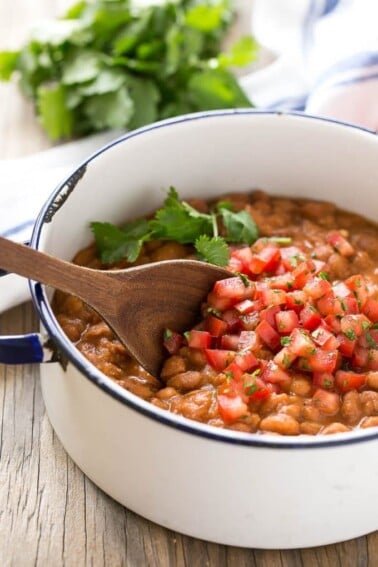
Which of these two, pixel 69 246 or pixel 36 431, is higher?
pixel 69 246

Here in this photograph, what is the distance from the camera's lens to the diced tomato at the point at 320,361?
8.80ft

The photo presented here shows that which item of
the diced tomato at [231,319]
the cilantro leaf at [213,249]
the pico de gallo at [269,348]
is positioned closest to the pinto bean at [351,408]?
the pico de gallo at [269,348]

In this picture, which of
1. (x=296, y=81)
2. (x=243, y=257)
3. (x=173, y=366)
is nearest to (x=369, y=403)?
(x=173, y=366)

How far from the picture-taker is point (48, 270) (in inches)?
95.6

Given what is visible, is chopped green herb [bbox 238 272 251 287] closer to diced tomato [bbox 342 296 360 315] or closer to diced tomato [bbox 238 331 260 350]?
diced tomato [bbox 238 331 260 350]

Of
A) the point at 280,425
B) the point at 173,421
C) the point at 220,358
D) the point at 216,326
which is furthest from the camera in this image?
the point at 216,326

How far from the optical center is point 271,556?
2.59 metres

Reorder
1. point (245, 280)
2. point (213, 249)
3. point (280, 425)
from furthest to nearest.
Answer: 1. point (213, 249)
2. point (245, 280)
3. point (280, 425)

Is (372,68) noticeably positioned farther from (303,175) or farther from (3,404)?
(3,404)

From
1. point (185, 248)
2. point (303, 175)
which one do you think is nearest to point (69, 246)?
point (185, 248)

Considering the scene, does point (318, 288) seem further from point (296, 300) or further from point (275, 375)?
point (275, 375)

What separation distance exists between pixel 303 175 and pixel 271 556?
1573 millimetres

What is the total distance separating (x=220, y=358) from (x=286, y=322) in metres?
0.24

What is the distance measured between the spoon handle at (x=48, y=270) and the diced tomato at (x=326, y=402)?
2.37 feet
